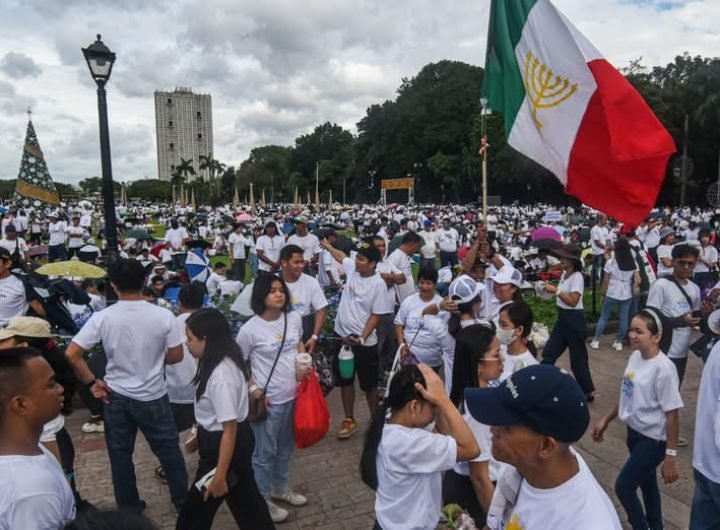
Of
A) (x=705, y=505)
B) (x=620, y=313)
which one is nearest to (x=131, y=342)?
(x=705, y=505)

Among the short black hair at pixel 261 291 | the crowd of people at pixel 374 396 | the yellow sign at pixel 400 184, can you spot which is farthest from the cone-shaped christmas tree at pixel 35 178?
the yellow sign at pixel 400 184

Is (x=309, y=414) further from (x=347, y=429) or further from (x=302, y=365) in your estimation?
(x=347, y=429)

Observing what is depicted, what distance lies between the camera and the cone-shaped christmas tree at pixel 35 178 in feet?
63.1

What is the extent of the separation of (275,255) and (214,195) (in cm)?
7248

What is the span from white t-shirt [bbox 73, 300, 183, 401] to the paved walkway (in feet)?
3.23

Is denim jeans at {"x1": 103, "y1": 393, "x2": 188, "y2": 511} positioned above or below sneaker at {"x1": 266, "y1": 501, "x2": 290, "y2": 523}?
above

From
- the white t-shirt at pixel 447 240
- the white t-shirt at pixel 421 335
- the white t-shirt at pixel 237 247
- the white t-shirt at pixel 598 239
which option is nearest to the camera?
the white t-shirt at pixel 421 335

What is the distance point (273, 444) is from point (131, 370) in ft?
3.76

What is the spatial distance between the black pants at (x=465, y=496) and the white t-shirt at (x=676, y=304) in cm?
307

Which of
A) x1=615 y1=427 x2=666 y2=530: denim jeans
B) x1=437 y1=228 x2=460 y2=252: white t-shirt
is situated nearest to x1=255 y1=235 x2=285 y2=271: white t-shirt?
x1=437 y1=228 x2=460 y2=252: white t-shirt

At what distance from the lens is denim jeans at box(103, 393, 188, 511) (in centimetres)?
379

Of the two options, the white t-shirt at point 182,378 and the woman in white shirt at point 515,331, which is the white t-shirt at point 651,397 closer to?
the woman in white shirt at point 515,331

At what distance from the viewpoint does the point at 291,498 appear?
169 inches

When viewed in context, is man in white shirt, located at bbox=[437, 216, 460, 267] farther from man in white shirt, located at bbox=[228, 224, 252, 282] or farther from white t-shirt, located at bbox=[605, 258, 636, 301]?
white t-shirt, located at bbox=[605, 258, 636, 301]
